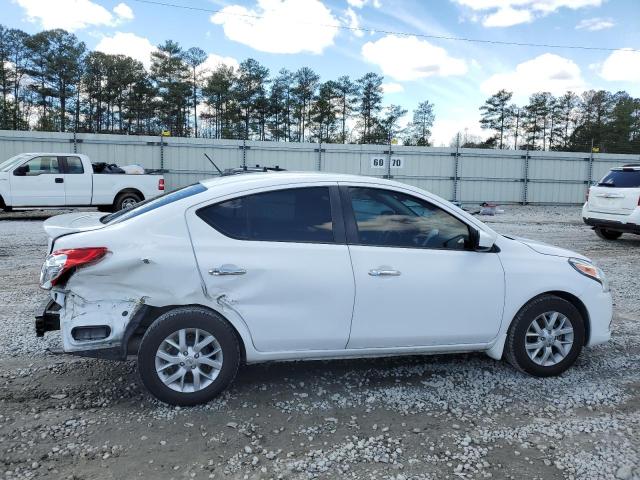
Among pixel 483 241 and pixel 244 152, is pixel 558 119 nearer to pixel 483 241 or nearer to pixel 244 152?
pixel 244 152

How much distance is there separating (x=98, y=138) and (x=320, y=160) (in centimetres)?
847

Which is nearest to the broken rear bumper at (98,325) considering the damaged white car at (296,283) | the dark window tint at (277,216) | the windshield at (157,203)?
the damaged white car at (296,283)

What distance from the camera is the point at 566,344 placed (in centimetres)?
417

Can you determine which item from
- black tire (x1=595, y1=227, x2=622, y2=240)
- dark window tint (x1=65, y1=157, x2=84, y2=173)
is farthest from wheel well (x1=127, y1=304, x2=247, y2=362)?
dark window tint (x1=65, y1=157, x2=84, y2=173)

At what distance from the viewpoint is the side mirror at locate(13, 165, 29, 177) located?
14039 millimetres

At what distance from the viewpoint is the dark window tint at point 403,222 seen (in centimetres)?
384

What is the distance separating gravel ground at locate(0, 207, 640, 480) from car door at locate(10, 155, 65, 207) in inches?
420

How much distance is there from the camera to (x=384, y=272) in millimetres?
3713

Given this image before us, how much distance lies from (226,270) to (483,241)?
6.02 ft

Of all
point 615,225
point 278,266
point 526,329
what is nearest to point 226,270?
point 278,266

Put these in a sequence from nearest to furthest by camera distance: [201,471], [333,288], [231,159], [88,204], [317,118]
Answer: [201,471] < [333,288] < [88,204] < [231,159] < [317,118]

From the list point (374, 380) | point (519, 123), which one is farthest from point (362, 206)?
point (519, 123)

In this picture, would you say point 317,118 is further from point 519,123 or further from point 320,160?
point 320,160

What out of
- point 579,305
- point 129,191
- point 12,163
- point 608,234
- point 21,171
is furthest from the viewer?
point 129,191
